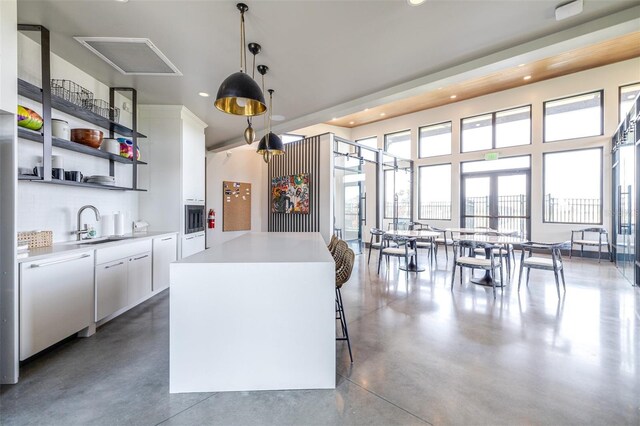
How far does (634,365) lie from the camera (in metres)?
2.21

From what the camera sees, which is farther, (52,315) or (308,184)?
(308,184)

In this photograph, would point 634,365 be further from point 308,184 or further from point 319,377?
point 308,184

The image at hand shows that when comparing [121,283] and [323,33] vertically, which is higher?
[323,33]

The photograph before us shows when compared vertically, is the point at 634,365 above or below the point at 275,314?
below

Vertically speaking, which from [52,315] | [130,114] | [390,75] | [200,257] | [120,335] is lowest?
[120,335]

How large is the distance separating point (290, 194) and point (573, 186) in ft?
23.0

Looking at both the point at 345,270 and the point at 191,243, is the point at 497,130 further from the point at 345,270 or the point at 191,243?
the point at 191,243

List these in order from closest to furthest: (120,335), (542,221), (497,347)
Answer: (497,347) < (120,335) < (542,221)

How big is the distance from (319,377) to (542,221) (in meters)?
7.68

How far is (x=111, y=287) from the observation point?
2.97 meters

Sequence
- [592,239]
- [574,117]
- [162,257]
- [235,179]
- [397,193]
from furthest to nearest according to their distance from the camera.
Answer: [397,193] < [235,179] < [574,117] < [592,239] < [162,257]

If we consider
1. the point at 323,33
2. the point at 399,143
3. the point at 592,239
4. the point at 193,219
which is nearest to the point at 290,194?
the point at 193,219

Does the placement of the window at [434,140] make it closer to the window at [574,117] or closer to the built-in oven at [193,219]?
the window at [574,117]

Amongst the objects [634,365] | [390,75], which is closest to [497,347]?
[634,365]
